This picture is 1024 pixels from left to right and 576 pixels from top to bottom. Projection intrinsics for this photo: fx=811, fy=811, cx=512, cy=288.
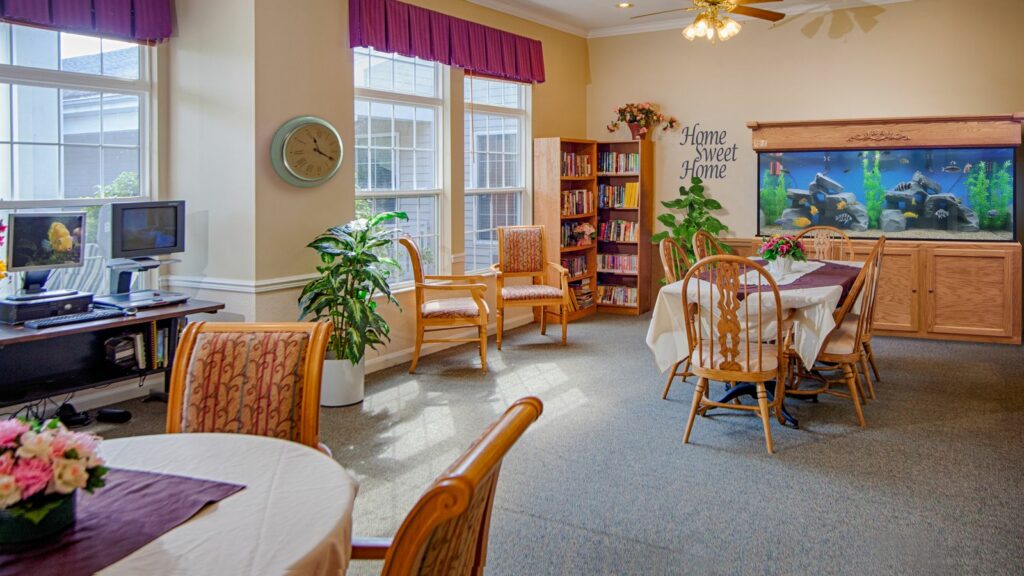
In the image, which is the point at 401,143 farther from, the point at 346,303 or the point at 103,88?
the point at 103,88

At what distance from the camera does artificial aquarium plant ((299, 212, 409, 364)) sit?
4.62 meters

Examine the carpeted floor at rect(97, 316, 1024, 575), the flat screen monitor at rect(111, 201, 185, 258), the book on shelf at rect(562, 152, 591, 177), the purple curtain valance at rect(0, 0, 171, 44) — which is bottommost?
the carpeted floor at rect(97, 316, 1024, 575)

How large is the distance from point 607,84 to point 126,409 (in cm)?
553

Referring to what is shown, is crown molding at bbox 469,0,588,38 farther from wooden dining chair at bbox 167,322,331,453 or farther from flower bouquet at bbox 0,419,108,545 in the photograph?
flower bouquet at bbox 0,419,108,545

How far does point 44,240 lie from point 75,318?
0.41m

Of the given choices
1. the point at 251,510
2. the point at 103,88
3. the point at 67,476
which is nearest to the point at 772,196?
the point at 103,88

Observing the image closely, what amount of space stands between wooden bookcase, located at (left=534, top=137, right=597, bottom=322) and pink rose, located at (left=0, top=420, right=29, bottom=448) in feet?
19.3

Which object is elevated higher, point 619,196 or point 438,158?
point 438,158

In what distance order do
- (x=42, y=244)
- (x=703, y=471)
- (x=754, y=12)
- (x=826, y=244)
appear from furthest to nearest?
(x=826, y=244)
(x=754, y=12)
(x=42, y=244)
(x=703, y=471)

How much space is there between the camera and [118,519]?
1.53 metres

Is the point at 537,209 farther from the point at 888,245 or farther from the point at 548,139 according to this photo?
the point at 888,245

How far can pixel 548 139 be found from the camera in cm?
731

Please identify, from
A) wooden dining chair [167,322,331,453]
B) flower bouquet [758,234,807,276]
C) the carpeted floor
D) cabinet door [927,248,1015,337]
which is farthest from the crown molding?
wooden dining chair [167,322,331,453]

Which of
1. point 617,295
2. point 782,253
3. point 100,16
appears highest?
point 100,16
